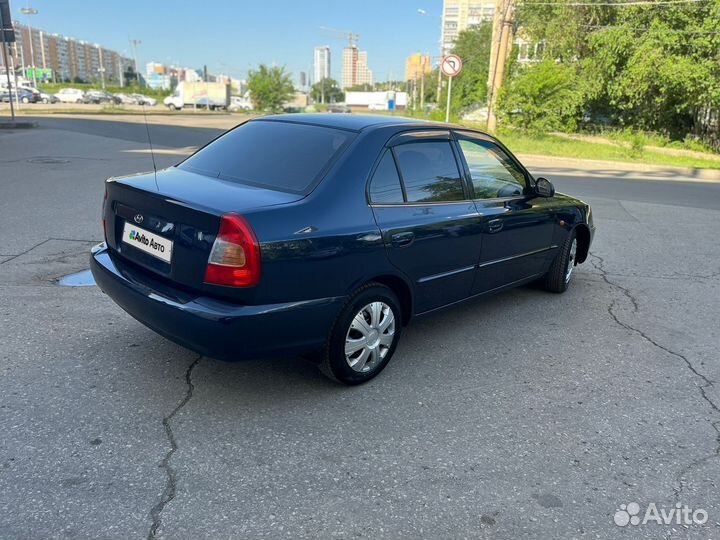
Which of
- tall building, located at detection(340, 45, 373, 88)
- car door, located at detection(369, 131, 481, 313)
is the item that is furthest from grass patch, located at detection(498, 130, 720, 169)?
tall building, located at detection(340, 45, 373, 88)

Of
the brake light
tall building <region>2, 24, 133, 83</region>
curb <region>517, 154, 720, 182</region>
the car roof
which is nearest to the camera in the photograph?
the brake light

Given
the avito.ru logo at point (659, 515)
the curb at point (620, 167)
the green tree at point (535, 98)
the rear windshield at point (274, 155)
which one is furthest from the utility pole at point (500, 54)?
the avito.ru logo at point (659, 515)

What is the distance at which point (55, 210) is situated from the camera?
811 cm

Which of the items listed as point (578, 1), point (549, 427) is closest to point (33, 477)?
point (549, 427)

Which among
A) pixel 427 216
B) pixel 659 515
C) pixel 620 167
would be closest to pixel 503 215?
pixel 427 216

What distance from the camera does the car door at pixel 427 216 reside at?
363cm

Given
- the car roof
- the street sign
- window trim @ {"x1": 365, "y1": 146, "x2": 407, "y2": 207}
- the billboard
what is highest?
the billboard

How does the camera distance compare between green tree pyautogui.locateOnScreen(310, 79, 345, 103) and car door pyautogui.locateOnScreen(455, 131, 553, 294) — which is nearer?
car door pyautogui.locateOnScreen(455, 131, 553, 294)

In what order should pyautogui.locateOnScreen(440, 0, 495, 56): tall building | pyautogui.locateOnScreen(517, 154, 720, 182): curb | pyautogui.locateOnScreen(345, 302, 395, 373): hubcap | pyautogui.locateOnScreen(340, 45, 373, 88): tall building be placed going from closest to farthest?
pyautogui.locateOnScreen(345, 302, 395, 373): hubcap → pyautogui.locateOnScreen(517, 154, 720, 182): curb → pyautogui.locateOnScreen(440, 0, 495, 56): tall building → pyautogui.locateOnScreen(340, 45, 373, 88): tall building

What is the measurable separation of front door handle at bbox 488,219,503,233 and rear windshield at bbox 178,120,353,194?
129 cm

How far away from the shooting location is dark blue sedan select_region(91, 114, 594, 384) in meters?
3.02

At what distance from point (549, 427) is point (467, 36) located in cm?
6587

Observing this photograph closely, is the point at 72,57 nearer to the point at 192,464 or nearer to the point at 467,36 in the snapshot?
the point at 467,36

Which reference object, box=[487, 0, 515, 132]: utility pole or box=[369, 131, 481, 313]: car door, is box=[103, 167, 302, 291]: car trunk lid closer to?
box=[369, 131, 481, 313]: car door
